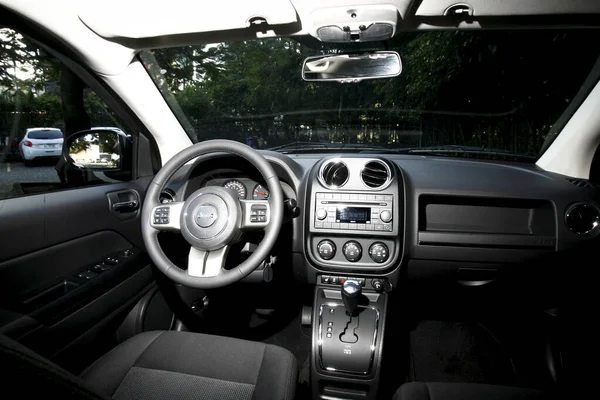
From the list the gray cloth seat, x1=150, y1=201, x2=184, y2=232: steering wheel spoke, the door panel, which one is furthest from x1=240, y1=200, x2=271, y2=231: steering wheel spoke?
the gray cloth seat

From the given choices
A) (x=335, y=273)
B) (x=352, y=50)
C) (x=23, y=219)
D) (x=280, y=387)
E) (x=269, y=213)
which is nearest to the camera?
(x=280, y=387)

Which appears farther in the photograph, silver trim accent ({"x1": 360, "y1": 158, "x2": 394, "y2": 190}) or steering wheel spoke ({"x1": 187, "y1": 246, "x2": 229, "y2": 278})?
silver trim accent ({"x1": 360, "y1": 158, "x2": 394, "y2": 190})

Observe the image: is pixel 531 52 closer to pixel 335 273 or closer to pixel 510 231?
pixel 510 231

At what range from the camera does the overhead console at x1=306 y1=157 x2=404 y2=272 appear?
222 cm

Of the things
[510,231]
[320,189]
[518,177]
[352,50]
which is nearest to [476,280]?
[510,231]

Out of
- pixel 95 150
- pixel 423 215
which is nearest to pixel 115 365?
pixel 95 150

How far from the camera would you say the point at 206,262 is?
1.87m

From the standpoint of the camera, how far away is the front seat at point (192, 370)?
1.51m

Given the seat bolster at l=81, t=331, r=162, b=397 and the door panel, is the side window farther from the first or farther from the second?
the seat bolster at l=81, t=331, r=162, b=397

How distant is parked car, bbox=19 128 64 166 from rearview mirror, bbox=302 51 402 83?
4.70 feet

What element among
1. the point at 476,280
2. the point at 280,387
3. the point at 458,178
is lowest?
the point at 280,387

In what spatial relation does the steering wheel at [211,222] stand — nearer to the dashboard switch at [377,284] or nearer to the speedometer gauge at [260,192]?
the speedometer gauge at [260,192]

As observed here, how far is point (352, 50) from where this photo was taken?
2203 mm

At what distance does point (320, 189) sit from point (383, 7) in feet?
3.37
